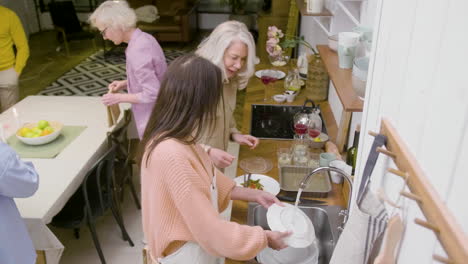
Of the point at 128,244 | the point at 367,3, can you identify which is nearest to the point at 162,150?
the point at 367,3

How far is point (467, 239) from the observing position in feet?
2.13

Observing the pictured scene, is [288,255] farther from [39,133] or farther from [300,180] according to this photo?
[39,133]

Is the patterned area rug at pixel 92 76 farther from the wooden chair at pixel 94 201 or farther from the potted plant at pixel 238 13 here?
the wooden chair at pixel 94 201

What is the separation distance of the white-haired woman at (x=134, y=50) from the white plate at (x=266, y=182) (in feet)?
3.28

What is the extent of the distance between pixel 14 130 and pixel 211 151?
1977 mm

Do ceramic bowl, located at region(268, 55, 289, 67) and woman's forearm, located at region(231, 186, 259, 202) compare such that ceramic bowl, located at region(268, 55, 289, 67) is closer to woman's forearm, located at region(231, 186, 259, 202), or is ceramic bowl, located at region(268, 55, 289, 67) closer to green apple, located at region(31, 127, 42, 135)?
green apple, located at region(31, 127, 42, 135)

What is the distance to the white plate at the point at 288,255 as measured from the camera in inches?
72.3

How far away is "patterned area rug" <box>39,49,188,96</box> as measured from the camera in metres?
6.18

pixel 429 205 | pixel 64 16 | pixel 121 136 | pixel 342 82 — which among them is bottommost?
pixel 121 136

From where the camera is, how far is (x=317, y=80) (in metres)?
3.47

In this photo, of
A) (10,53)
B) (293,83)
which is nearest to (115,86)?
(293,83)

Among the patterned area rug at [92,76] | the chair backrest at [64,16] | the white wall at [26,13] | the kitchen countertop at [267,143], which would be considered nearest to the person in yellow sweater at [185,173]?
the kitchen countertop at [267,143]

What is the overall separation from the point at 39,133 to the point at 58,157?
11.4 inches

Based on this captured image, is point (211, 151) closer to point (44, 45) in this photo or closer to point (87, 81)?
point (87, 81)
